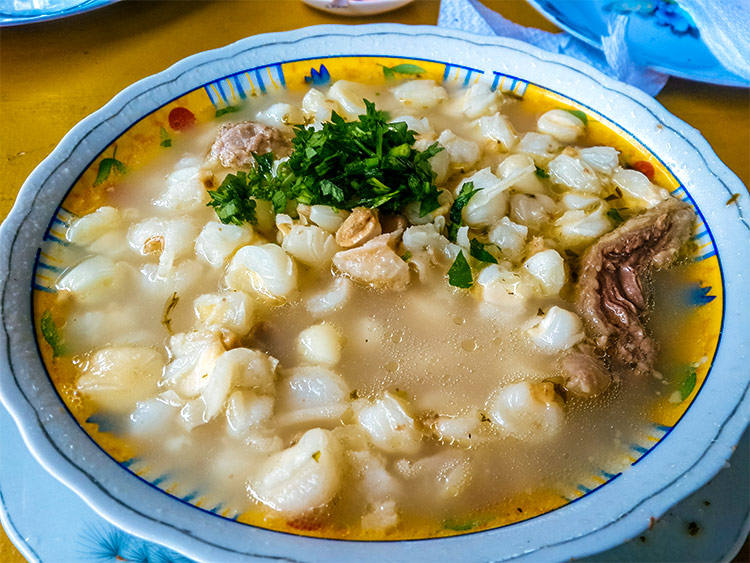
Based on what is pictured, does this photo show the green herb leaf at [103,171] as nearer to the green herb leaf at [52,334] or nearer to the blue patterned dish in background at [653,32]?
the green herb leaf at [52,334]

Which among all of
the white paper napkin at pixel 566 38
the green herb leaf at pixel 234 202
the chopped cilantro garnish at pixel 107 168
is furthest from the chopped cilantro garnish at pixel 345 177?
the white paper napkin at pixel 566 38

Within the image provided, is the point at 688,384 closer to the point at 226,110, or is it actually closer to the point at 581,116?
the point at 581,116

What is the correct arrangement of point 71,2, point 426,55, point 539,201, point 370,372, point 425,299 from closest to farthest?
point 370,372
point 425,299
point 539,201
point 426,55
point 71,2

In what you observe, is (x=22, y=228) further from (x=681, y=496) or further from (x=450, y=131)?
(x=681, y=496)

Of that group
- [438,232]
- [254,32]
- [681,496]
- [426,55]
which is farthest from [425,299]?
[254,32]

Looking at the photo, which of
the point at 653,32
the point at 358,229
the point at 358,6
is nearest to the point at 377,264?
the point at 358,229
